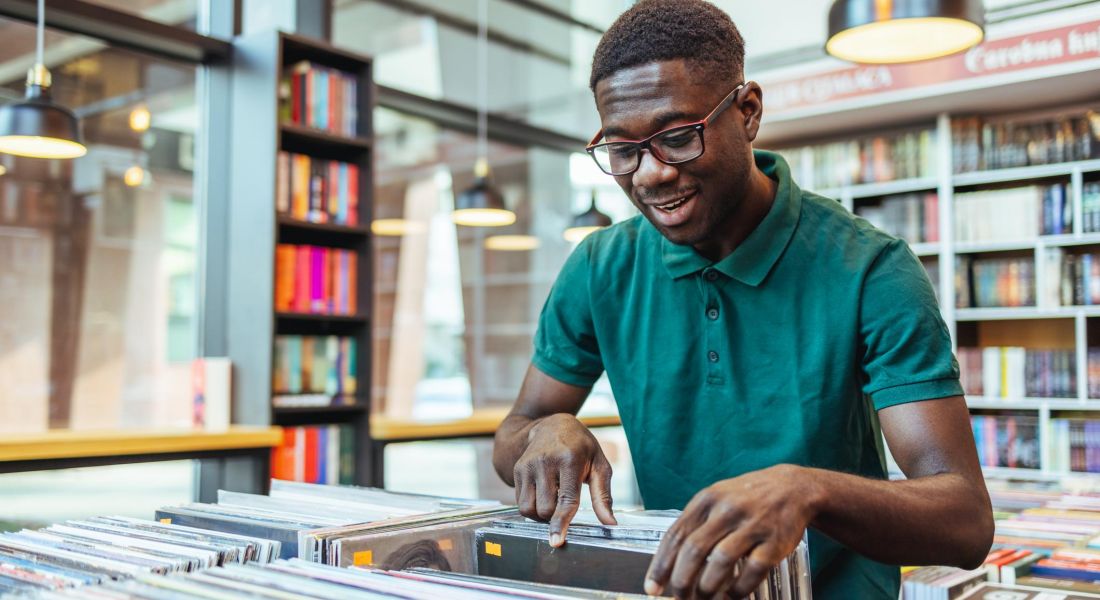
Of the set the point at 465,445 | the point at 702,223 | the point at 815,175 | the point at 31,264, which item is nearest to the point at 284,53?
the point at 31,264

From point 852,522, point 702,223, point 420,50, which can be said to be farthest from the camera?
point 420,50

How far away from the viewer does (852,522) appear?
780 mm

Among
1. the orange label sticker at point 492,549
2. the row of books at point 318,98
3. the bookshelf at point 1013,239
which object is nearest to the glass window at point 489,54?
the row of books at point 318,98

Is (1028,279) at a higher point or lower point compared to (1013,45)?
lower

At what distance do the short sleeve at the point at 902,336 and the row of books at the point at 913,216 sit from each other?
4.08 m

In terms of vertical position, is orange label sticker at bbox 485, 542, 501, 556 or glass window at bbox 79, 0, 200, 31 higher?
glass window at bbox 79, 0, 200, 31

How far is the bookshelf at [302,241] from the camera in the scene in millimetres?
3900

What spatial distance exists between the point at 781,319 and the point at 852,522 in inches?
14.7

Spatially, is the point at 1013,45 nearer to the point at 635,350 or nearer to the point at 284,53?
the point at 284,53

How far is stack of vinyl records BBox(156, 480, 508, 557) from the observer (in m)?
0.78

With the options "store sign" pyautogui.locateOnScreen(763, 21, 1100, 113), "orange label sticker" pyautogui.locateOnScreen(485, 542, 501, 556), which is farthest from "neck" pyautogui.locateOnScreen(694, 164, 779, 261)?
"store sign" pyautogui.locateOnScreen(763, 21, 1100, 113)

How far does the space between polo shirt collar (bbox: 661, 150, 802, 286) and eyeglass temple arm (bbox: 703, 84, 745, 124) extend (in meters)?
0.17

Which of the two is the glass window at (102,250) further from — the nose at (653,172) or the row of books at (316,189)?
the nose at (653,172)

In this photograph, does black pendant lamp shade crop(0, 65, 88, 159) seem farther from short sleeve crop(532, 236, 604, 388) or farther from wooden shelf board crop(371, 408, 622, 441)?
short sleeve crop(532, 236, 604, 388)
